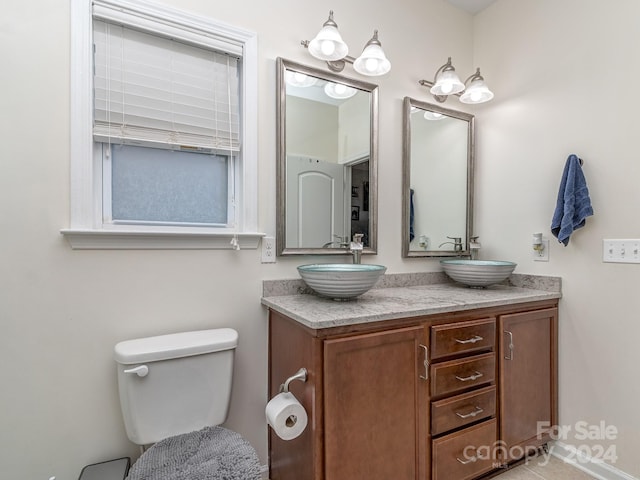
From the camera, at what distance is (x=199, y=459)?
1083mm

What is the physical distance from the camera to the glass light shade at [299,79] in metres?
1.68

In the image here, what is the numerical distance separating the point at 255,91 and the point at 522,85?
5.56ft

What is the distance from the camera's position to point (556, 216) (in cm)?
175

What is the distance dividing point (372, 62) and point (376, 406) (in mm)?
1663

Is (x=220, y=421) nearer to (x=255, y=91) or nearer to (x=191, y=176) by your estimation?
(x=191, y=176)

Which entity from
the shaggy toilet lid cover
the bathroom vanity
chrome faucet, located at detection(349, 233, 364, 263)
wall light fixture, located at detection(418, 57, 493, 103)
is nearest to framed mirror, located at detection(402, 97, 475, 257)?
wall light fixture, located at detection(418, 57, 493, 103)

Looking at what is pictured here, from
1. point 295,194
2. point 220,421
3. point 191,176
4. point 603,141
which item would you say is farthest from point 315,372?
point 603,141

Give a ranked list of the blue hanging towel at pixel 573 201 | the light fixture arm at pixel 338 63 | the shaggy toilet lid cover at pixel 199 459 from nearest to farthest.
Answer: the shaggy toilet lid cover at pixel 199 459 → the blue hanging towel at pixel 573 201 → the light fixture arm at pixel 338 63

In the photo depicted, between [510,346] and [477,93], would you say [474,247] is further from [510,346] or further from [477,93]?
[477,93]

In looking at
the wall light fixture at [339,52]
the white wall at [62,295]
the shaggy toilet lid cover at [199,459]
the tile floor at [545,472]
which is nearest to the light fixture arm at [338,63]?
the wall light fixture at [339,52]

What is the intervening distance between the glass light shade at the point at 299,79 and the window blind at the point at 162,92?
27cm

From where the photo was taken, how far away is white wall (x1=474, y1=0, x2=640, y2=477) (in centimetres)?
158

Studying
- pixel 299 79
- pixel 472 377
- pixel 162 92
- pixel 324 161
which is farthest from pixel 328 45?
pixel 472 377

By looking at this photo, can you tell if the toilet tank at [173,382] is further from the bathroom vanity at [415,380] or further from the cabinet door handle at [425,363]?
the cabinet door handle at [425,363]
